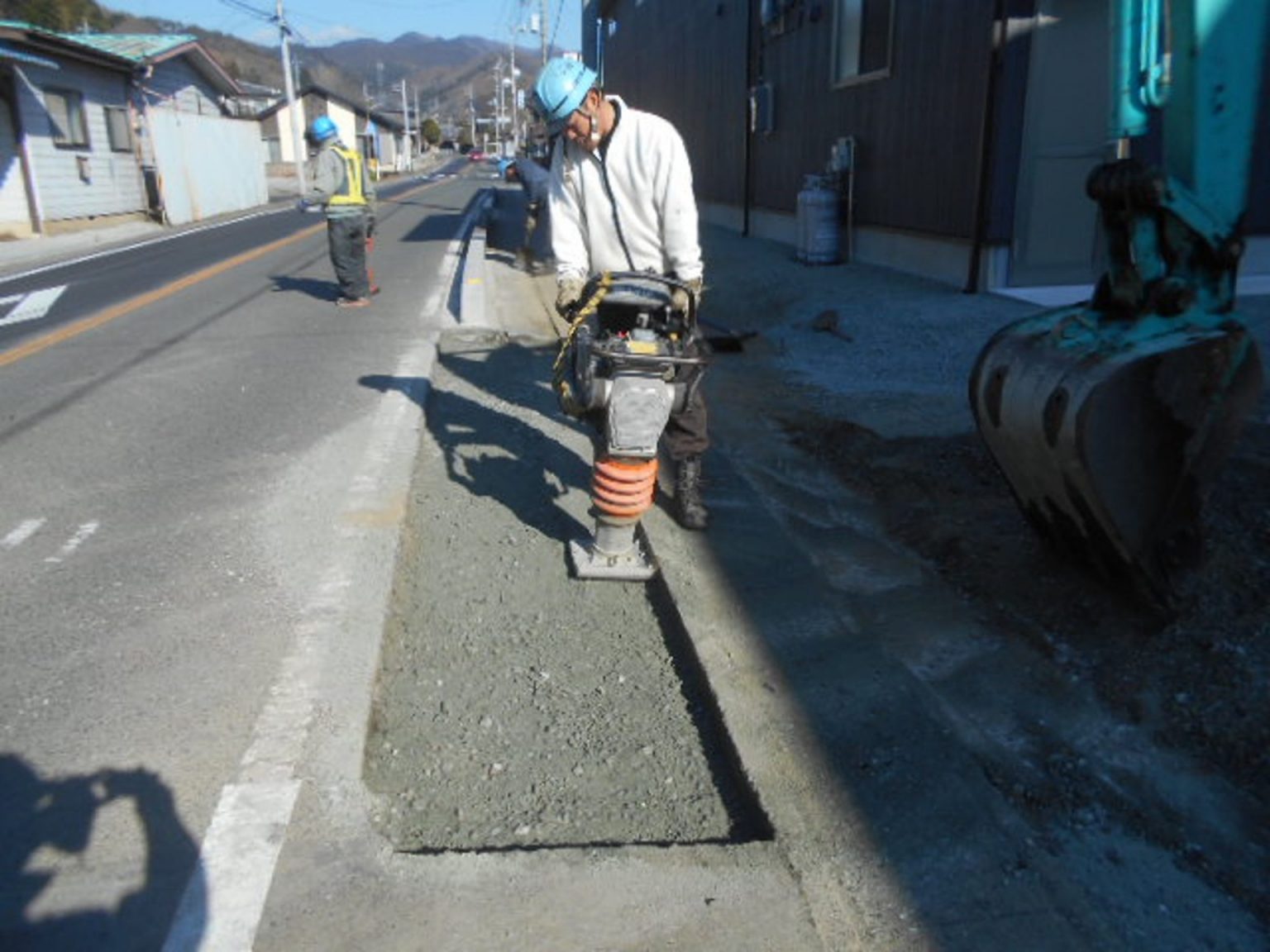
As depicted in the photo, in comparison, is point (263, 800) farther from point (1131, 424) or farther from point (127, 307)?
point (127, 307)

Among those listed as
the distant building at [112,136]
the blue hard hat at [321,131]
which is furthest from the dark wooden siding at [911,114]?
the distant building at [112,136]

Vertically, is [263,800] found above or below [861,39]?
below

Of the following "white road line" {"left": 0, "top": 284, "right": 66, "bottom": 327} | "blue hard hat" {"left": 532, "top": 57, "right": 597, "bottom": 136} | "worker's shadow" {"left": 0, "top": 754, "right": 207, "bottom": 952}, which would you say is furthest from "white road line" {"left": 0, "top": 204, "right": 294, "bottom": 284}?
"worker's shadow" {"left": 0, "top": 754, "right": 207, "bottom": 952}

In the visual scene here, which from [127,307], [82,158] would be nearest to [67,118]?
[82,158]

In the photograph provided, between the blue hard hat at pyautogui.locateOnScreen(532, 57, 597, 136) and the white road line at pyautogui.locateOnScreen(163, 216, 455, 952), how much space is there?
201 cm

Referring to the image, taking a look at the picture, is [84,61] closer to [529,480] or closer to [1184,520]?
[529,480]

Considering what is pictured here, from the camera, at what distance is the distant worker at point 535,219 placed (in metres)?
14.6

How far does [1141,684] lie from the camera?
3.04m

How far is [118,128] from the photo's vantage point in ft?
81.1

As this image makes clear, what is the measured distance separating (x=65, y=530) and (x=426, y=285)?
8.53 m

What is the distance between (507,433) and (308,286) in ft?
25.8

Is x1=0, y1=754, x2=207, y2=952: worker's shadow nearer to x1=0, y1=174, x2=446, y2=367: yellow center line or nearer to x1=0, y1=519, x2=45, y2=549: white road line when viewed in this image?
x1=0, y1=519, x2=45, y2=549: white road line

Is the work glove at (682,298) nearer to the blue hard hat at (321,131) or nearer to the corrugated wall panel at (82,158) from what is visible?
the blue hard hat at (321,131)

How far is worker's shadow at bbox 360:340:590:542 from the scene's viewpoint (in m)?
4.91
